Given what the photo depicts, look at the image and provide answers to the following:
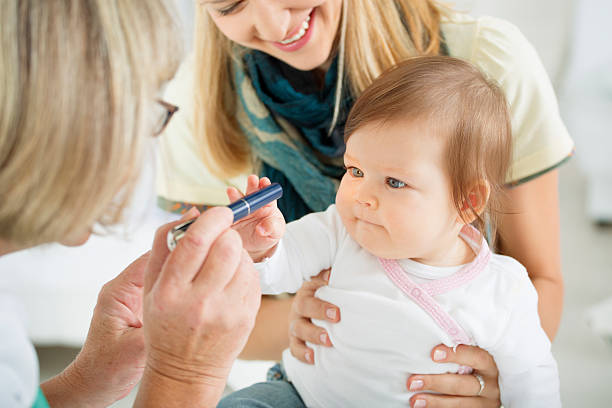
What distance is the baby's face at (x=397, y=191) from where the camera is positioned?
2.83ft

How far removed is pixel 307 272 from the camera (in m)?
1.00

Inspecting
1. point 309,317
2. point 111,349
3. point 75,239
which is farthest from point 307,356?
point 75,239

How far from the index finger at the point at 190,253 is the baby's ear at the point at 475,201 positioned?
41 cm

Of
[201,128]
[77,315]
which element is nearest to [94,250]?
[77,315]

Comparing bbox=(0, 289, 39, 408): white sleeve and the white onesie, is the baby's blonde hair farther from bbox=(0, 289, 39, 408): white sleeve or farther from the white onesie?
bbox=(0, 289, 39, 408): white sleeve

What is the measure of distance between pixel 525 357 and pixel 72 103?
74cm

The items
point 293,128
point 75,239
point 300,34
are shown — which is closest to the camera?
point 75,239

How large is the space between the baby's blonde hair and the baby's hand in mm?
179

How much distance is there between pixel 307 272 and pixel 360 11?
0.52 meters

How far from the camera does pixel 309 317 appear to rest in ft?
3.41

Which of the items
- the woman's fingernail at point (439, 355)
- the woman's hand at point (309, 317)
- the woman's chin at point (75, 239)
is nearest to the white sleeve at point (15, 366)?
the woman's chin at point (75, 239)

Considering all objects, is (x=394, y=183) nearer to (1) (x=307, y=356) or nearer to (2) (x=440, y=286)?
(2) (x=440, y=286)

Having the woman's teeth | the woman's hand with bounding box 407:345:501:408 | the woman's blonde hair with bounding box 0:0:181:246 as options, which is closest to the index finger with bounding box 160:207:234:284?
the woman's blonde hair with bounding box 0:0:181:246

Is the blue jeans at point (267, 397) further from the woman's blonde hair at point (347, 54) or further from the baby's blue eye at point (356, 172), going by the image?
the woman's blonde hair at point (347, 54)
